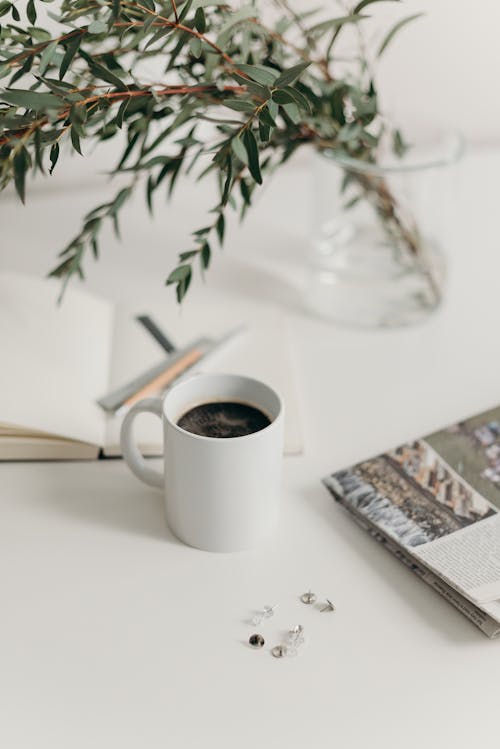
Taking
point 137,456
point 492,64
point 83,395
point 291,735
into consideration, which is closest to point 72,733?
point 291,735

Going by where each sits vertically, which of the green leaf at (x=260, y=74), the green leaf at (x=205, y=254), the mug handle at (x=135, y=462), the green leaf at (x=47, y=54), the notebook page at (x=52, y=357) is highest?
the green leaf at (x=260, y=74)

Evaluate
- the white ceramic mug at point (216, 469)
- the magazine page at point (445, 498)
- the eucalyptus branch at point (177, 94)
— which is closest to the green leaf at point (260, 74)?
the eucalyptus branch at point (177, 94)

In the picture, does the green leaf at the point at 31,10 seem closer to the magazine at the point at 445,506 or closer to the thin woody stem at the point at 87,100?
the thin woody stem at the point at 87,100

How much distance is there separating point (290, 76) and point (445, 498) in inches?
15.2

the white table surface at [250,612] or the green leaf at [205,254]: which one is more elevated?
the green leaf at [205,254]

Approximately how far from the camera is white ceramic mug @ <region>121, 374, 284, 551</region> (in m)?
0.76

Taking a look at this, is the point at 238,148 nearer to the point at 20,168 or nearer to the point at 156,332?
the point at 20,168

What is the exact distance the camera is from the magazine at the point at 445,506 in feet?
2.45

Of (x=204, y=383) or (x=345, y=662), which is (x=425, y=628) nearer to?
(x=345, y=662)

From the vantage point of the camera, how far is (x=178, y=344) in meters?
1.06

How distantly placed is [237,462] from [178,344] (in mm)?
324

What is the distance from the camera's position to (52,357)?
0.98 m

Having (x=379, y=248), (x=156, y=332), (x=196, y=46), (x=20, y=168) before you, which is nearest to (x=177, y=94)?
(x=196, y=46)

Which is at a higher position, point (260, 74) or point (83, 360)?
point (260, 74)
